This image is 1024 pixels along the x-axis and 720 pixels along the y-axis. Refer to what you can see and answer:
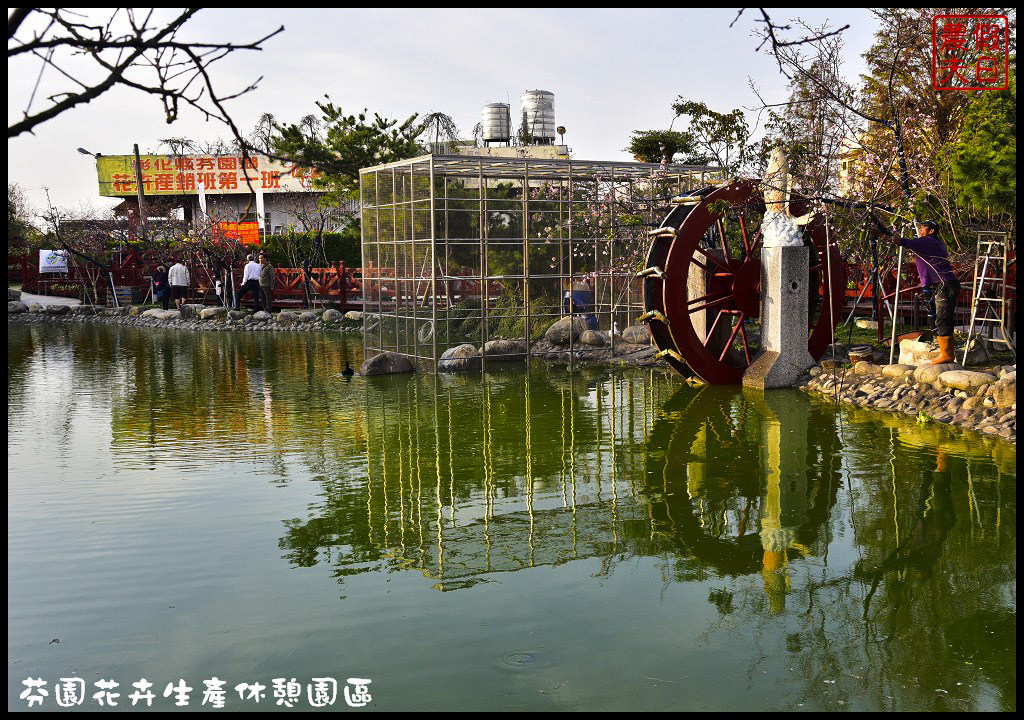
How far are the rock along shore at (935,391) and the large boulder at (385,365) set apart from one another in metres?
5.66

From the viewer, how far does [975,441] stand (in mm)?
9711

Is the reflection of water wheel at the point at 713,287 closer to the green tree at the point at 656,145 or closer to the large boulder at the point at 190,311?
the green tree at the point at 656,145

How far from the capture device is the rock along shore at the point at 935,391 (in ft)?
33.3

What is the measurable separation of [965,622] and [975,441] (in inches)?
190

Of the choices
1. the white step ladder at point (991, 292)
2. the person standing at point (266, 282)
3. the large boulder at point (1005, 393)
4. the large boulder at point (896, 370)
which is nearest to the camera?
the large boulder at point (1005, 393)

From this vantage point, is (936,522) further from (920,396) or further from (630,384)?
(630,384)

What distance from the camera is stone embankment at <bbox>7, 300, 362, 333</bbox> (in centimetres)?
2377

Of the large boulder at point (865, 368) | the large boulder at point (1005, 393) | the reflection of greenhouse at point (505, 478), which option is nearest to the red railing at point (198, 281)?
the reflection of greenhouse at point (505, 478)

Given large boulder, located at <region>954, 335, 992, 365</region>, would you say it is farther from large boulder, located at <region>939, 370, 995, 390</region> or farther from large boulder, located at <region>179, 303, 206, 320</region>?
large boulder, located at <region>179, 303, 206, 320</region>

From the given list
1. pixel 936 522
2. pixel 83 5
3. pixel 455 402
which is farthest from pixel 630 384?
pixel 83 5

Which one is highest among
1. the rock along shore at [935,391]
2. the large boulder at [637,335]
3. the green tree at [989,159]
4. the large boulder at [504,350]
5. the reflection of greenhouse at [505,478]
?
the green tree at [989,159]

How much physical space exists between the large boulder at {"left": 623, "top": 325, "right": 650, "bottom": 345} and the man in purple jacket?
17.8ft

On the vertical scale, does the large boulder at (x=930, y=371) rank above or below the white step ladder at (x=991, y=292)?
below

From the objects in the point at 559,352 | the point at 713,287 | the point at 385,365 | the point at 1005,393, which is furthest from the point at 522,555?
the point at 559,352
